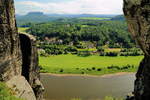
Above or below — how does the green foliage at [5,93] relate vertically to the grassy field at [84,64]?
above

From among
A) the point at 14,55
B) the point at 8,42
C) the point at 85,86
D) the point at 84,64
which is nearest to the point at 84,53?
the point at 84,64

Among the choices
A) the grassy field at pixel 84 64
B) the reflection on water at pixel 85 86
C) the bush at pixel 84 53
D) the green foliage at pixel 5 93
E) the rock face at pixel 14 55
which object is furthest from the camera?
the bush at pixel 84 53

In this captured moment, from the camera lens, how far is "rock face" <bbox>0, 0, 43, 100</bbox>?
77.2 ft

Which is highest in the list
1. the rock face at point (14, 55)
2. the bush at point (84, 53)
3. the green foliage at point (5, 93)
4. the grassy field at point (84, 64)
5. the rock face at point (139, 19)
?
the rock face at point (139, 19)

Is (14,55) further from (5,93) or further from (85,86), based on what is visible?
(85,86)

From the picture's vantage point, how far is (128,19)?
770 inches

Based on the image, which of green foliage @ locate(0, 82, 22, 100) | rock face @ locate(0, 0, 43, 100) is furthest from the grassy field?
green foliage @ locate(0, 82, 22, 100)

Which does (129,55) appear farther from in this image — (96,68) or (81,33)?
(81,33)

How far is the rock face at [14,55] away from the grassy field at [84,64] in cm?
4905

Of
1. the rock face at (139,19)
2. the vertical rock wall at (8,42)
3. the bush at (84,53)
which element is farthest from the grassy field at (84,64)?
the rock face at (139,19)

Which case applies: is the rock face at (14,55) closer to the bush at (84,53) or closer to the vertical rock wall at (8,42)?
the vertical rock wall at (8,42)

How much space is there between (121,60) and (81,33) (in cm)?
5077

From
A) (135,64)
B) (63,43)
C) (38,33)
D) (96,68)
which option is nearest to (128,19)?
(96,68)

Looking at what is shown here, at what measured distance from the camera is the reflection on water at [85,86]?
52.0m
